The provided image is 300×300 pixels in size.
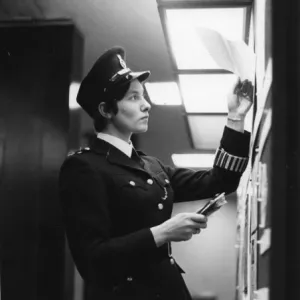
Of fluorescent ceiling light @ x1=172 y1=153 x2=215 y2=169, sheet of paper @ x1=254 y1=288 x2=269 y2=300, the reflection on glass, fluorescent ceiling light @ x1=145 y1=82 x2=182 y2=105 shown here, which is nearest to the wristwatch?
sheet of paper @ x1=254 y1=288 x2=269 y2=300

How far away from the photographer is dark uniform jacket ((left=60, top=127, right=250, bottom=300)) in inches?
67.9

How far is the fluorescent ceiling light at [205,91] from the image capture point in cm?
456

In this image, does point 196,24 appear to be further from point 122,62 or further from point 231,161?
point 231,161

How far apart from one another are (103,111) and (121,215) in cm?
36

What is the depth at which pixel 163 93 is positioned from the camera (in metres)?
5.61

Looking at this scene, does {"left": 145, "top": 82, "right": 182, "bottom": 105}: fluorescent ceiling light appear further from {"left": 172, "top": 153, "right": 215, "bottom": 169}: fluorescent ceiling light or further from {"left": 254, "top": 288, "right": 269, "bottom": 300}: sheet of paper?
{"left": 254, "top": 288, "right": 269, "bottom": 300}: sheet of paper

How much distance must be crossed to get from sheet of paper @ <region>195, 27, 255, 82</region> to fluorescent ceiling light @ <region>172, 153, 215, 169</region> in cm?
547

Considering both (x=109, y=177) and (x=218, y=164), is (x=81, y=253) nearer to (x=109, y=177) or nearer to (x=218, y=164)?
(x=109, y=177)

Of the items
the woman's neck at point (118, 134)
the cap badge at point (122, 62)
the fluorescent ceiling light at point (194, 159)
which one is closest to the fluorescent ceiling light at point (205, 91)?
the fluorescent ceiling light at point (194, 159)

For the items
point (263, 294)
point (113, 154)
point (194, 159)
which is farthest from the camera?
point (194, 159)

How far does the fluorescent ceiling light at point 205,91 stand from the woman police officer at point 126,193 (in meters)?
2.36

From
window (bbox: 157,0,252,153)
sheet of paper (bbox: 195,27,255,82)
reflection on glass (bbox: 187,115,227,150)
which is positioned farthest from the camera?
reflection on glass (bbox: 187,115,227,150)

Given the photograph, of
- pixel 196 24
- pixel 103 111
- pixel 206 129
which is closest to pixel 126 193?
pixel 103 111

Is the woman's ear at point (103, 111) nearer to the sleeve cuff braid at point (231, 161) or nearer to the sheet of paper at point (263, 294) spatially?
the sleeve cuff braid at point (231, 161)
